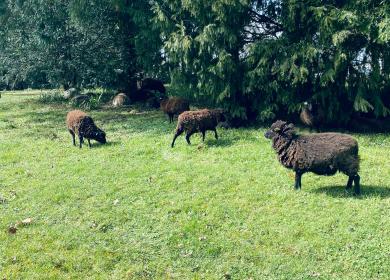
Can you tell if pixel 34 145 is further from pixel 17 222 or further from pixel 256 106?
pixel 256 106

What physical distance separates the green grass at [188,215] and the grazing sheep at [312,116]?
74.5 inches

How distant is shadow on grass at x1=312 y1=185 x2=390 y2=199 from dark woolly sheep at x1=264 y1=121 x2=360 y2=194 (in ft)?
0.55

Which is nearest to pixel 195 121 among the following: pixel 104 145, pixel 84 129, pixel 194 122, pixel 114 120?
pixel 194 122

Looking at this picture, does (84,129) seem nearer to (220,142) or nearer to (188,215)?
(220,142)

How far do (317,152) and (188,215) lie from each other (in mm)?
3003

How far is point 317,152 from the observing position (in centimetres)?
912

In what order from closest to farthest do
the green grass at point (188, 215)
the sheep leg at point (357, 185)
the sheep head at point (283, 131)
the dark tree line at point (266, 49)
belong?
the green grass at point (188, 215), the sheep leg at point (357, 185), the sheep head at point (283, 131), the dark tree line at point (266, 49)

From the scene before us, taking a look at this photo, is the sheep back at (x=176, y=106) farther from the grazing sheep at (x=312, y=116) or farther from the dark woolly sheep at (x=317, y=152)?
the dark woolly sheep at (x=317, y=152)

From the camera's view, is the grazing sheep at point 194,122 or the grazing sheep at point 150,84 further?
the grazing sheep at point 150,84

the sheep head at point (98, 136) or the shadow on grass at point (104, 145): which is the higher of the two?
the sheep head at point (98, 136)

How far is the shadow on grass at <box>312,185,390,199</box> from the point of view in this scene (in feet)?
30.0

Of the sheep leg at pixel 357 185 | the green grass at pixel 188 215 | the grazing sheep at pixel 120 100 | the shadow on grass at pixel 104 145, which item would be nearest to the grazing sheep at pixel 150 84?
the grazing sheep at pixel 120 100

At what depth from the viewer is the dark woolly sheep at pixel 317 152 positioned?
894 cm

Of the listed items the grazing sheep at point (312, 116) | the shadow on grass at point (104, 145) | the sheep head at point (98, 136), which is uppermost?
the grazing sheep at point (312, 116)
